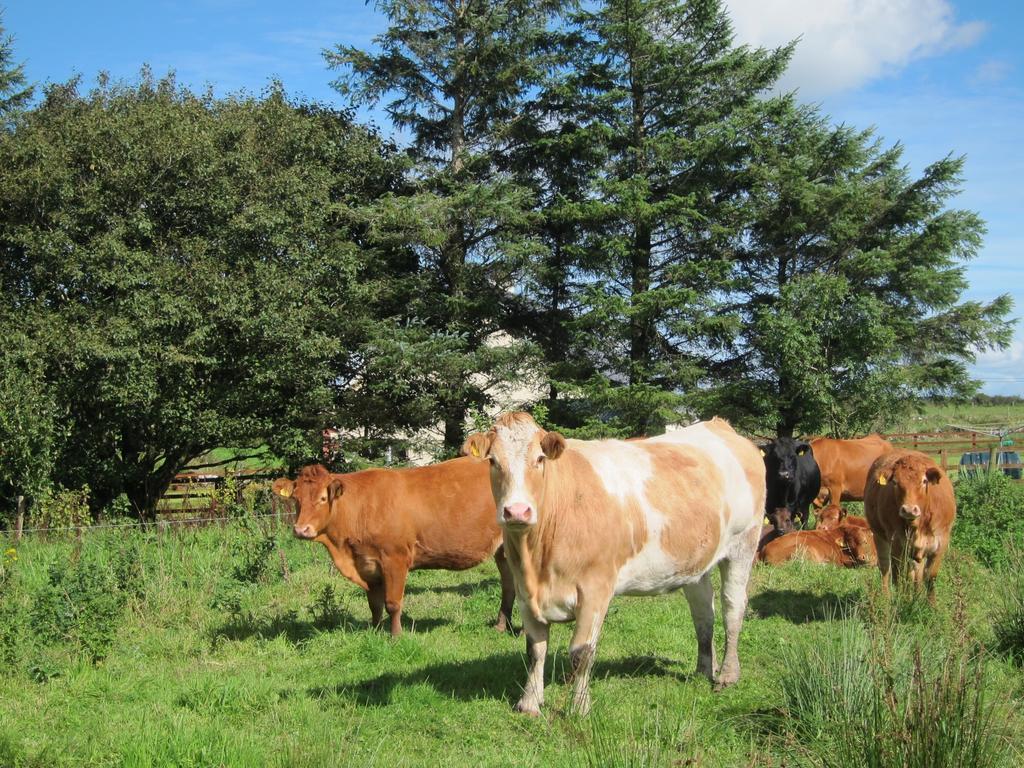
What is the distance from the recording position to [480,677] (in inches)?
261

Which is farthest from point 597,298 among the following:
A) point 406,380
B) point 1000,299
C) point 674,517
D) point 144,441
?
point 674,517

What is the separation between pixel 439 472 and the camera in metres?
8.88

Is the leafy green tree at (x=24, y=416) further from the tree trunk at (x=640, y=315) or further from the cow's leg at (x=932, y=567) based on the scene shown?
the cow's leg at (x=932, y=567)

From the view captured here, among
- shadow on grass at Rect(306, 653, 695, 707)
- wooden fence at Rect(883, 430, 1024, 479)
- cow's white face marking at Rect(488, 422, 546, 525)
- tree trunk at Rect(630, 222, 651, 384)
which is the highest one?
tree trunk at Rect(630, 222, 651, 384)

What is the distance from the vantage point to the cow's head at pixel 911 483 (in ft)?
27.7

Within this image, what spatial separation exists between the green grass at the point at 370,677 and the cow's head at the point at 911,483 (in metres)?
0.68

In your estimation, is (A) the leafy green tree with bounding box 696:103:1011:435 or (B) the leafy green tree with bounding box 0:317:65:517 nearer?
(B) the leafy green tree with bounding box 0:317:65:517

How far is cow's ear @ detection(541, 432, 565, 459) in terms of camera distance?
5.55 m

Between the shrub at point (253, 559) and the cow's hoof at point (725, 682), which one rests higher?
the shrub at point (253, 559)

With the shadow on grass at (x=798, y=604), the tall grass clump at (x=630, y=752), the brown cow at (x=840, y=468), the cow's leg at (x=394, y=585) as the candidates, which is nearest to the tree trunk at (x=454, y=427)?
the brown cow at (x=840, y=468)

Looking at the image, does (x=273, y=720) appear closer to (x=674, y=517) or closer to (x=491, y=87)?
(x=674, y=517)

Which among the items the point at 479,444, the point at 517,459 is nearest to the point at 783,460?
the point at 479,444

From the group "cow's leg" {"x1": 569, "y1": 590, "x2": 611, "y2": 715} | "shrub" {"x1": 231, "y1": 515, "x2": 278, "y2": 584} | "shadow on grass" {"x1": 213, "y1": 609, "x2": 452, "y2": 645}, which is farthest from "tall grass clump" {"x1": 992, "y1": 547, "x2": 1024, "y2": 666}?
"shrub" {"x1": 231, "y1": 515, "x2": 278, "y2": 584}

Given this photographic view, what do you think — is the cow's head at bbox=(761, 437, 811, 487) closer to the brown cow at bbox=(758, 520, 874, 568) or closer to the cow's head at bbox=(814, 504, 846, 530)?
the cow's head at bbox=(814, 504, 846, 530)
